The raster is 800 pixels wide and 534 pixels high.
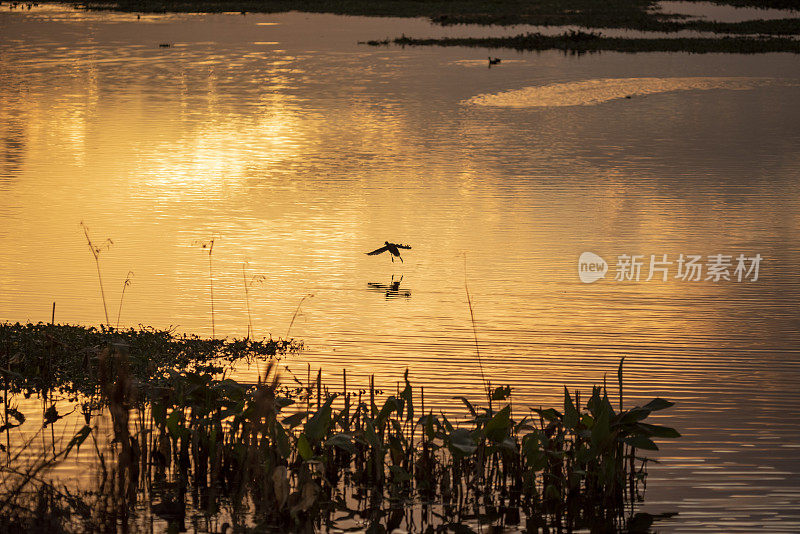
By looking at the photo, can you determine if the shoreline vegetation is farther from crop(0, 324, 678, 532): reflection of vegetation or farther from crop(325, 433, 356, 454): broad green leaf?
crop(325, 433, 356, 454): broad green leaf

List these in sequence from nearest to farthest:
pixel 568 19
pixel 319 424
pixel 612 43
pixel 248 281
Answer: pixel 319 424
pixel 248 281
pixel 612 43
pixel 568 19

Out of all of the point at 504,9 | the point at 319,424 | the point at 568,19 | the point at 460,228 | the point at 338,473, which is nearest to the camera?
the point at 319,424

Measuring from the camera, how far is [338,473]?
813 centimetres

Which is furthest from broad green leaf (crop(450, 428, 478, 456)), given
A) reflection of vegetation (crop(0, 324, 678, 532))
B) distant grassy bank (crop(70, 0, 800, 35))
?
distant grassy bank (crop(70, 0, 800, 35))

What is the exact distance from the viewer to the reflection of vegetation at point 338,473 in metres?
7.37

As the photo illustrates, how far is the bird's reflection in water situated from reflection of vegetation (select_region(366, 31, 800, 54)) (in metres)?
34.2

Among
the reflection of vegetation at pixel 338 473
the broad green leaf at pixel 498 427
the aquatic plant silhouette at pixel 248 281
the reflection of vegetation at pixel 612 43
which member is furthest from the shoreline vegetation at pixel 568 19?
the broad green leaf at pixel 498 427

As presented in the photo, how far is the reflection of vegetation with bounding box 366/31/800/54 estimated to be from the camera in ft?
150

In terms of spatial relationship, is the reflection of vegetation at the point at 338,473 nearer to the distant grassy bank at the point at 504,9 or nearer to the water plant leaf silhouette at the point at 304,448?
the water plant leaf silhouette at the point at 304,448

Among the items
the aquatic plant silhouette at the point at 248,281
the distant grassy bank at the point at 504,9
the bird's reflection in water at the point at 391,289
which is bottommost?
the aquatic plant silhouette at the point at 248,281

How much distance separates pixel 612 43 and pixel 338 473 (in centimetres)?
4193

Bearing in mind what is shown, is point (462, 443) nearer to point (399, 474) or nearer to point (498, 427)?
point (498, 427)

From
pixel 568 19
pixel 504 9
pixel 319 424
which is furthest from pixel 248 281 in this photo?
pixel 504 9

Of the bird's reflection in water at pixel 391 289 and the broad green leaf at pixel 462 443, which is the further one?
the bird's reflection in water at pixel 391 289
